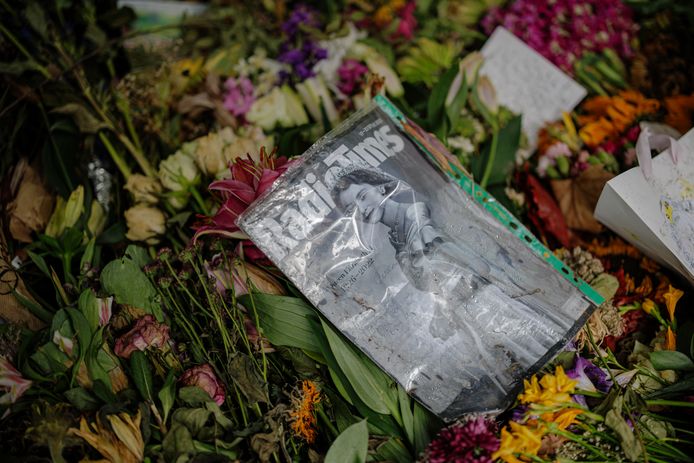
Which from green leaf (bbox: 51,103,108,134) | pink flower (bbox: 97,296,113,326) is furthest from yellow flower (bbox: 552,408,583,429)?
green leaf (bbox: 51,103,108,134)

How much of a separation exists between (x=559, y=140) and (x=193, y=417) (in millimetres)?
976

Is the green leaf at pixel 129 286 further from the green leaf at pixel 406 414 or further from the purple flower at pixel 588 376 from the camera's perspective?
the purple flower at pixel 588 376

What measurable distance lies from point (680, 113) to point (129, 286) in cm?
119

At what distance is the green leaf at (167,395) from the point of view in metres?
0.63

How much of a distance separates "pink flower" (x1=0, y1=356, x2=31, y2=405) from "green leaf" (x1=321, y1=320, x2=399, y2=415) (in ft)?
1.40

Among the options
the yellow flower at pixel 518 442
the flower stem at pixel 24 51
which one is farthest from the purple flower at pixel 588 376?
the flower stem at pixel 24 51

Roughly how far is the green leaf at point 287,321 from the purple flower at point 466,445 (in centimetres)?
22

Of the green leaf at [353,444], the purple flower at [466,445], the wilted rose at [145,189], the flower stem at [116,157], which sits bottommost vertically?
the purple flower at [466,445]

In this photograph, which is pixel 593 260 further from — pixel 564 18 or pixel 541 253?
pixel 564 18

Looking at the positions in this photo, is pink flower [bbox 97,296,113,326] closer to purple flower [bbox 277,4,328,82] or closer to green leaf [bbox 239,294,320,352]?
green leaf [bbox 239,294,320,352]

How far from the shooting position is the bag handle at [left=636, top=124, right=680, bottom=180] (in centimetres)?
77

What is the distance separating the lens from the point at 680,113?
41.1 inches

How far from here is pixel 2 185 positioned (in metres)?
0.95

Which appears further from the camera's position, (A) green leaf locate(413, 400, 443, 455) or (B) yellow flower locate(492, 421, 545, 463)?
(A) green leaf locate(413, 400, 443, 455)
